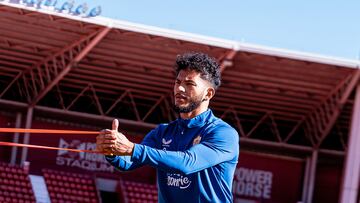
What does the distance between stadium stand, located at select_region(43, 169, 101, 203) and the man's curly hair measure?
2098cm

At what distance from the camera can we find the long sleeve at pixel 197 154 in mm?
5242

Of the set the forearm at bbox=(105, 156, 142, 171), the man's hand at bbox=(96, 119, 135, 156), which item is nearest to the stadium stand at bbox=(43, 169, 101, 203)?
the forearm at bbox=(105, 156, 142, 171)

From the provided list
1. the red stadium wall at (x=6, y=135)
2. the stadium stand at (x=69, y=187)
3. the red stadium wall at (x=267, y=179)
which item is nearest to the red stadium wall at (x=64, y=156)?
the red stadium wall at (x=6, y=135)

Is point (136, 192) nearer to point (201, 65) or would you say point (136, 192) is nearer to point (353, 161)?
point (353, 161)

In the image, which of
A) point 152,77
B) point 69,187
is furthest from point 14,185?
point 152,77

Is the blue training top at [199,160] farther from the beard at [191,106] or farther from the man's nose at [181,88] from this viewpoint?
the man's nose at [181,88]

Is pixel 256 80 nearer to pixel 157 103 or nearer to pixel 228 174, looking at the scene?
pixel 157 103

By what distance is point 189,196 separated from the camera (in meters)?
5.76

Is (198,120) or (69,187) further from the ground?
(198,120)

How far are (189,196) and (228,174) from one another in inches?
12.1

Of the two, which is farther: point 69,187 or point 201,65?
point 69,187

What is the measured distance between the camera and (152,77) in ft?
89.6

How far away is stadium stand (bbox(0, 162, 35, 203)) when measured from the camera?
2578 centimetres

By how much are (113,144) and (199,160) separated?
2.09ft
